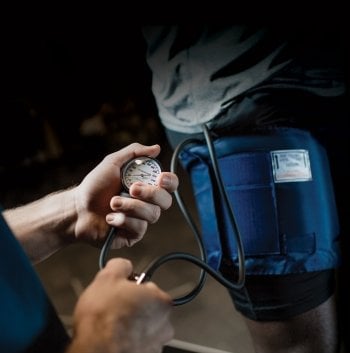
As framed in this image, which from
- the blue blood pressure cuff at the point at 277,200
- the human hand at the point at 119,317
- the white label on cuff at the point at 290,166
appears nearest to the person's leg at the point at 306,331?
the blue blood pressure cuff at the point at 277,200

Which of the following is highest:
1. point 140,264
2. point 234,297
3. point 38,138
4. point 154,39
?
point 154,39

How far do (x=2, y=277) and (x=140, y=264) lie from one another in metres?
1.30

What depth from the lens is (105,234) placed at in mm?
784

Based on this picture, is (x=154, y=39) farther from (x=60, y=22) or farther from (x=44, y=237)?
(x=44, y=237)

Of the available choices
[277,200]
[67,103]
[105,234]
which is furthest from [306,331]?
[67,103]

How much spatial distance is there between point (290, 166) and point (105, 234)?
15.7 inches

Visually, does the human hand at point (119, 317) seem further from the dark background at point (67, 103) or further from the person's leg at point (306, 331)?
the dark background at point (67, 103)

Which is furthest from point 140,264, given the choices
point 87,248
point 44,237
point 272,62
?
point 272,62

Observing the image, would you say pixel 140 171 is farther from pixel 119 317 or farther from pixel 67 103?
pixel 67 103

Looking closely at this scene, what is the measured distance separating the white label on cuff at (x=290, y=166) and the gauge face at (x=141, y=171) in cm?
30

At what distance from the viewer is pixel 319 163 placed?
94 cm

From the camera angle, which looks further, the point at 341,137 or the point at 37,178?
the point at 37,178

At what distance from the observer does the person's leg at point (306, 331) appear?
96 centimetres

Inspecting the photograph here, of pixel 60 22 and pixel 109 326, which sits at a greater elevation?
pixel 60 22
